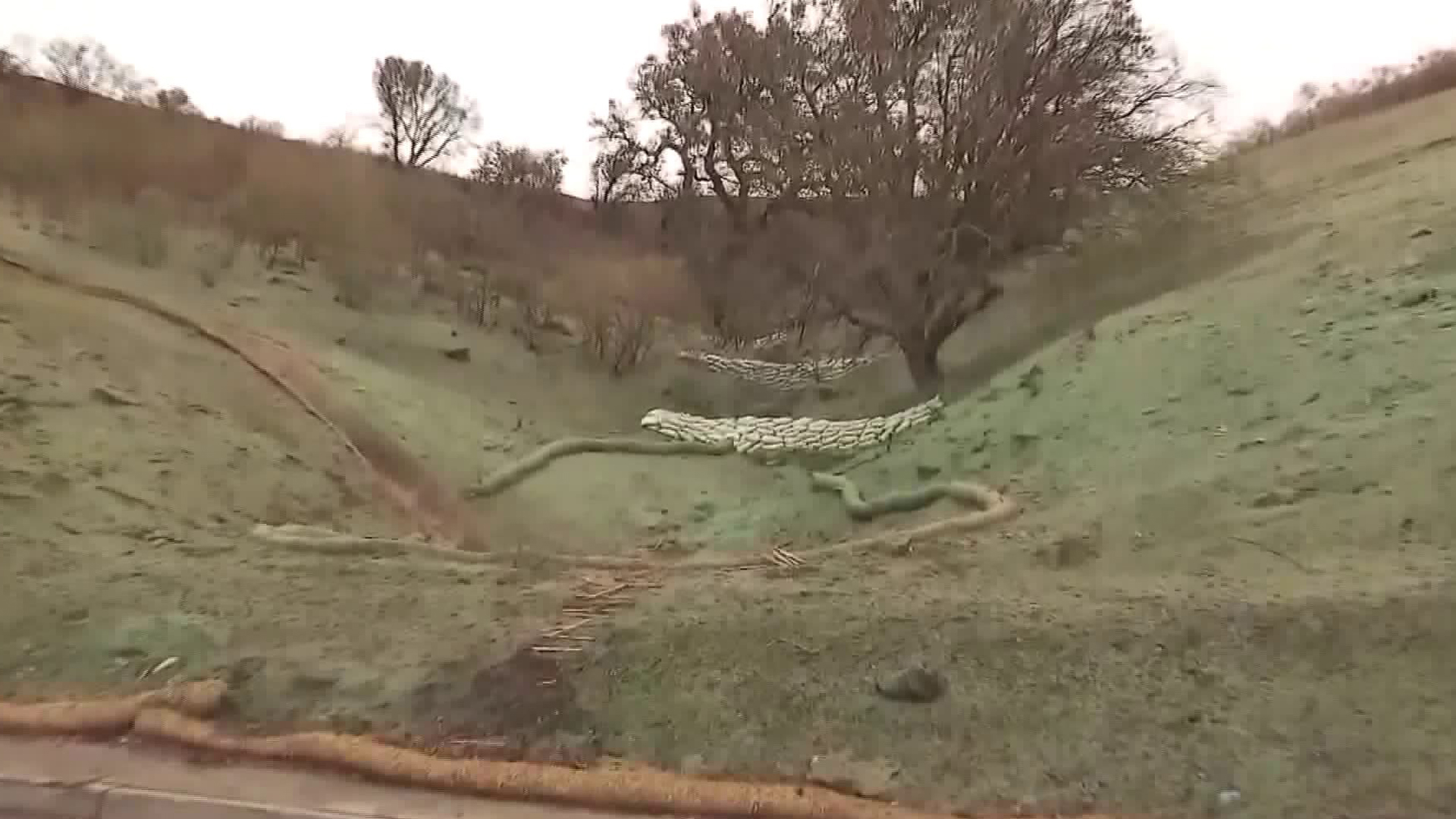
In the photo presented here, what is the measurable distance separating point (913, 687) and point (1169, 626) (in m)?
0.92

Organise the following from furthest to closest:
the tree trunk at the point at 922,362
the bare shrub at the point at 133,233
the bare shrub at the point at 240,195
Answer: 1. the bare shrub at the point at 240,195
2. the tree trunk at the point at 922,362
3. the bare shrub at the point at 133,233

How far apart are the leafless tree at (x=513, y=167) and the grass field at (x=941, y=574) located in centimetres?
1549

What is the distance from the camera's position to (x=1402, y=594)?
3195 millimetres

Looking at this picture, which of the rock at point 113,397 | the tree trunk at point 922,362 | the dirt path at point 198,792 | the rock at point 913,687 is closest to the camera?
the dirt path at point 198,792

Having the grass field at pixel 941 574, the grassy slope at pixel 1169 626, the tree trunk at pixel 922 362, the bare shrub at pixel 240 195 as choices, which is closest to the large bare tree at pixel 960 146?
the tree trunk at pixel 922 362

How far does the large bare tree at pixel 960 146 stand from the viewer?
1121 centimetres

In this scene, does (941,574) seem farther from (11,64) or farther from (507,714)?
(11,64)

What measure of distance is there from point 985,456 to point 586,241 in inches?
695

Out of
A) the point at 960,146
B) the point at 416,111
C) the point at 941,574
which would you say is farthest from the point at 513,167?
the point at 941,574

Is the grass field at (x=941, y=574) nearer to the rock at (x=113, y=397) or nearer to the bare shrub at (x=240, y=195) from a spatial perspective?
the rock at (x=113, y=397)

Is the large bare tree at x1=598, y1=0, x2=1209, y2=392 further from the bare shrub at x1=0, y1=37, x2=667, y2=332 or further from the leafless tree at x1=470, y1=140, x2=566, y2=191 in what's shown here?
the leafless tree at x1=470, y1=140, x2=566, y2=191

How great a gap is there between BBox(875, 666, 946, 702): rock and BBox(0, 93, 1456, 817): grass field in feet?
0.21

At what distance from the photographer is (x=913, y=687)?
2986mm

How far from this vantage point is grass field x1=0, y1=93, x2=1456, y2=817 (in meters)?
2.74
